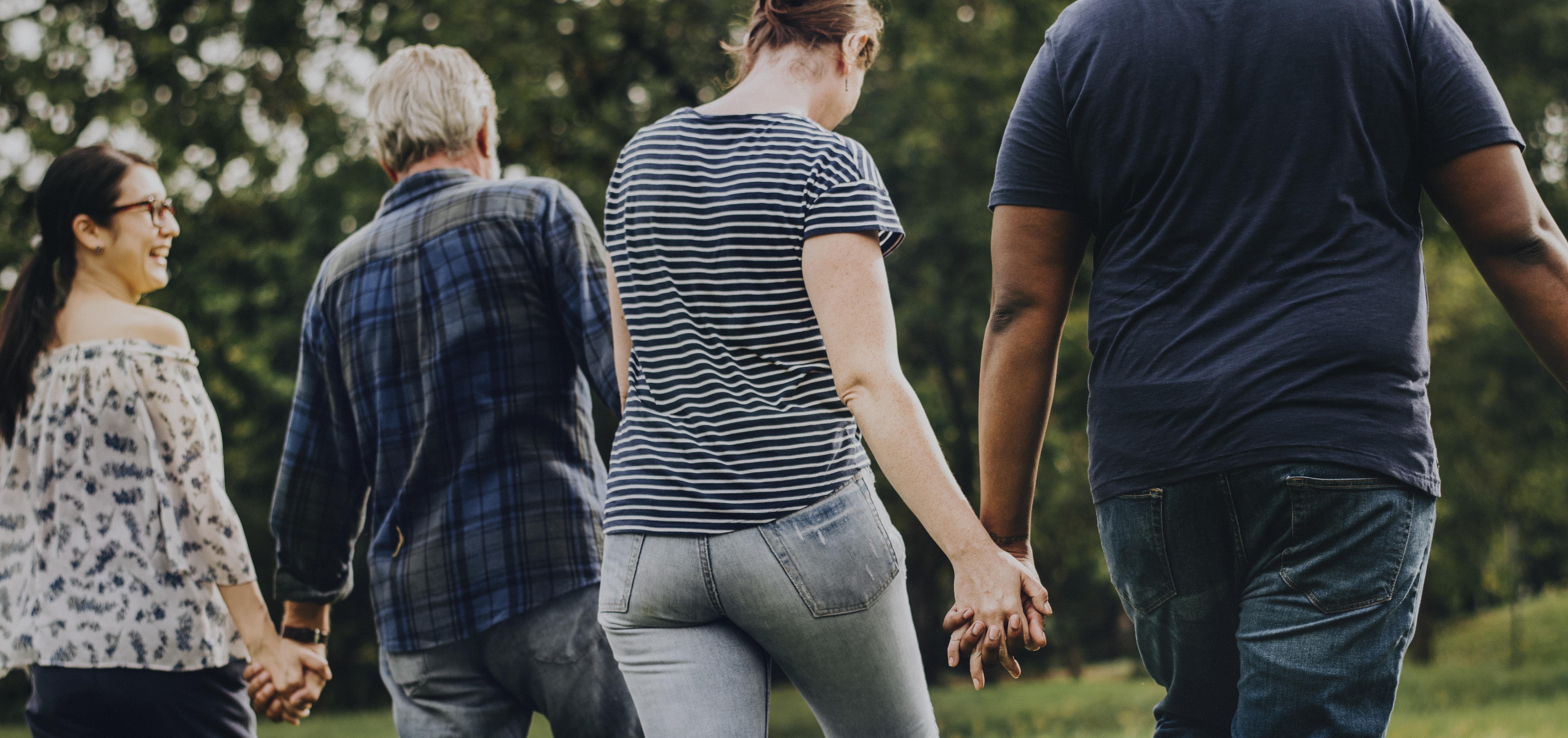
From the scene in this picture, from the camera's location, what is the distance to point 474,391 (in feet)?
8.56

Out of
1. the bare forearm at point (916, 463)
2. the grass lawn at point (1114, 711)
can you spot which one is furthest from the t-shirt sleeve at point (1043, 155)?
the grass lawn at point (1114, 711)

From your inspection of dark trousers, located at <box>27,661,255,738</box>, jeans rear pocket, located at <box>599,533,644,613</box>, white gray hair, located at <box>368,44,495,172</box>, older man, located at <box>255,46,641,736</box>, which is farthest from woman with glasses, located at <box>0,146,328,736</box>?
jeans rear pocket, located at <box>599,533,644,613</box>

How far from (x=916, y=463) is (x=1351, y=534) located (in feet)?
1.99

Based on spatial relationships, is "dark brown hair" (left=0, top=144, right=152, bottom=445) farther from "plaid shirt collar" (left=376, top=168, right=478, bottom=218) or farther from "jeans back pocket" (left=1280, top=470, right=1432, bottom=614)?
"jeans back pocket" (left=1280, top=470, right=1432, bottom=614)

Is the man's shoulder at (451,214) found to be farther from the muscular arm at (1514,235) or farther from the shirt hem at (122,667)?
the muscular arm at (1514,235)

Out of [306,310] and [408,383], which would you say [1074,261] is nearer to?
[408,383]

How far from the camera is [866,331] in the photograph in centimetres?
192

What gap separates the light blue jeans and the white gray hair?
3.99 feet

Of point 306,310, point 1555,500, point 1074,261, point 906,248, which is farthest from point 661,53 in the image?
point 1555,500

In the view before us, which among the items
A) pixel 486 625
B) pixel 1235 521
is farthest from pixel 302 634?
pixel 1235 521

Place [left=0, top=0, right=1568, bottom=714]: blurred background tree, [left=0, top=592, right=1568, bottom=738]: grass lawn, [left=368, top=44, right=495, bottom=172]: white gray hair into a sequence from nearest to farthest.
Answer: [left=368, top=44, right=495, bottom=172]: white gray hair, [left=0, top=592, right=1568, bottom=738]: grass lawn, [left=0, top=0, right=1568, bottom=714]: blurred background tree

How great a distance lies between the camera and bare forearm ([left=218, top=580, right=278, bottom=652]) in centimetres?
A: 288

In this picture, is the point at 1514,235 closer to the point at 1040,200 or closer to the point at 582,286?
the point at 1040,200

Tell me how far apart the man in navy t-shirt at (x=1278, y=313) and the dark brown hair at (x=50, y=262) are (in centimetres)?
225
